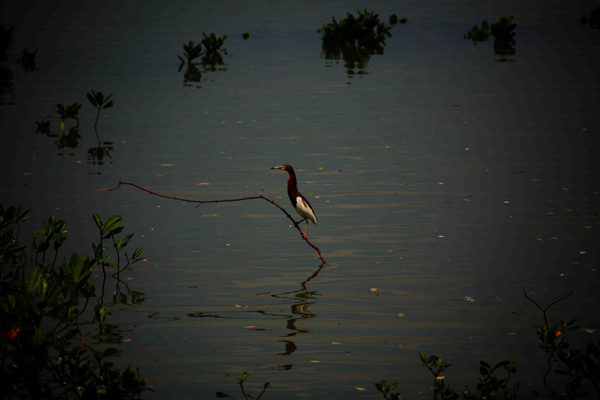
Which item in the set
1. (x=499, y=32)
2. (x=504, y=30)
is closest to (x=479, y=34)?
(x=499, y=32)

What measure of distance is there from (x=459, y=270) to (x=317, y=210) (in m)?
2.65

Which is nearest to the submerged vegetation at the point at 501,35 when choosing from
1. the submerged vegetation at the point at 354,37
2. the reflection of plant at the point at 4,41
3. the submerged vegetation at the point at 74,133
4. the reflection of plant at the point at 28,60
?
the submerged vegetation at the point at 354,37

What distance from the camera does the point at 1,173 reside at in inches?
460

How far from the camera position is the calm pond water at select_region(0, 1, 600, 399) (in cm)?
614

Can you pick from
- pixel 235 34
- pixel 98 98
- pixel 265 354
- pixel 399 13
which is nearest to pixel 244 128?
pixel 98 98

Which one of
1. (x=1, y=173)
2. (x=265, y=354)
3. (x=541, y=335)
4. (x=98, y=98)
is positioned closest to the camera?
(x=541, y=335)

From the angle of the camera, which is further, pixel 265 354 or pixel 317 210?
pixel 317 210

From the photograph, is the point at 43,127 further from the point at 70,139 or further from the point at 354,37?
the point at 354,37

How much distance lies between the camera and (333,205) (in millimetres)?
10273

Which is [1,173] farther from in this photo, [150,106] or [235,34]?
[235,34]

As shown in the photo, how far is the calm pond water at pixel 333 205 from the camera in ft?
20.1

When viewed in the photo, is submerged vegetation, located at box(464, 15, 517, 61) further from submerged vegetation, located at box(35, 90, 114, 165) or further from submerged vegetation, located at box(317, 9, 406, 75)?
submerged vegetation, located at box(35, 90, 114, 165)

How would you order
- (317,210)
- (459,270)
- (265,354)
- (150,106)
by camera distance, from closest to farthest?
1. (265,354)
2. (459,270)
3. (317,210)
4. (150,106)

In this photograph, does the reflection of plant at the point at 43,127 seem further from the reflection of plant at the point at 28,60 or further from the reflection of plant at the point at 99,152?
the reflection of plant at the point at 28,60
